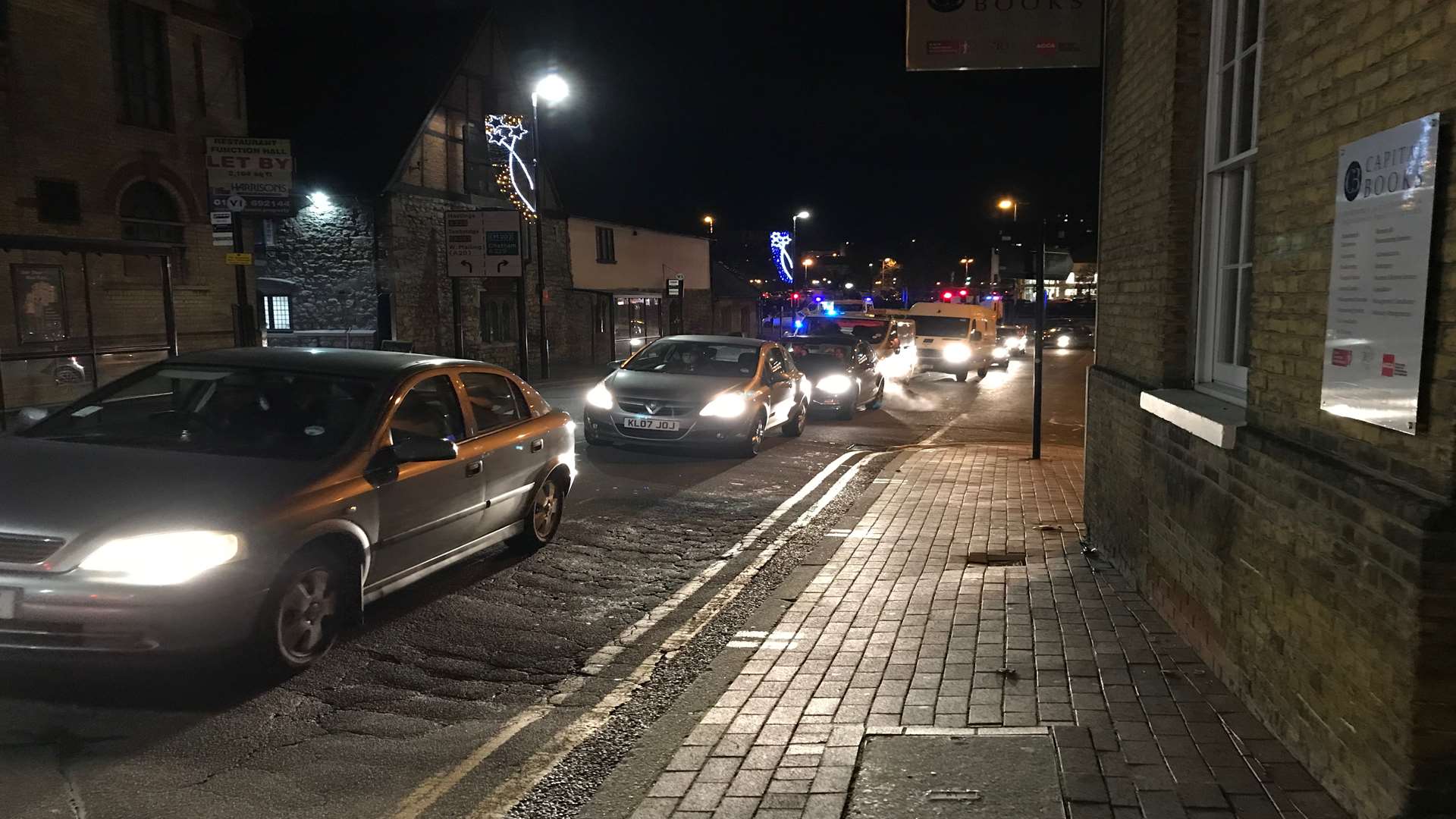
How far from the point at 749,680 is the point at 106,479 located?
3069mm

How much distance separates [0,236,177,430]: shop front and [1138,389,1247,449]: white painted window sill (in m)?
10.7

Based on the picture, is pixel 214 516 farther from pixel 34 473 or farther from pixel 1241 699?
pixel 1241 699

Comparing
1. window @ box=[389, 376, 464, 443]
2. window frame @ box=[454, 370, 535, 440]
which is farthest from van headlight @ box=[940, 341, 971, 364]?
window @ box=[389, 376, 464, 443]

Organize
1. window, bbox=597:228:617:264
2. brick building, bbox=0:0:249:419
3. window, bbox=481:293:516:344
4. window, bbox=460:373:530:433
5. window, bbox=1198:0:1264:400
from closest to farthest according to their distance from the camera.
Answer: window, bbox=1198:0:1264:400 → window, bbox=460:373:530:433 → brick building, bbox=0:0:249:419 → window, bbox=481:293:516:344 → window, bbox=597:228:617:264

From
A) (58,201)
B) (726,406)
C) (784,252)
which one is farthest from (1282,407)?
(784,252)

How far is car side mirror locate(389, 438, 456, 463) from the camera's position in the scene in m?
5.48

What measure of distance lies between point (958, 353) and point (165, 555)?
78.8 ft

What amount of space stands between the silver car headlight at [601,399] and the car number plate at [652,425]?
38cm

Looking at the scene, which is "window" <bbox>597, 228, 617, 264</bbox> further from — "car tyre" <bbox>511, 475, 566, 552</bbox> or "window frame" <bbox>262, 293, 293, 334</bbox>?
"car tyre" <bbox>511, 475, 566, 552</bbox>

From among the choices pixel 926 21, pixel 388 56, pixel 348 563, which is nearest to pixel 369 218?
pixel 388 56

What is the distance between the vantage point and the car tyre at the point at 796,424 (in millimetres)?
14477

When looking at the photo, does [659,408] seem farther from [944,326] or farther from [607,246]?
[607,246]

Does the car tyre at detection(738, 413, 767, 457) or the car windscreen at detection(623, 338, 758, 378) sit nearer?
the car tyre at detection(738, 413, 767, 457)

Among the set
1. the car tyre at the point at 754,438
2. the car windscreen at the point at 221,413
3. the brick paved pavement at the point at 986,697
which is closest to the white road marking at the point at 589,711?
the brick paved pavement at the point at 986,697
